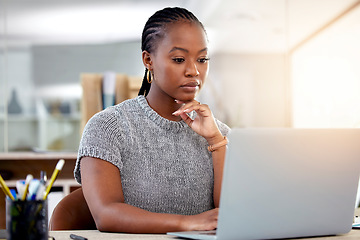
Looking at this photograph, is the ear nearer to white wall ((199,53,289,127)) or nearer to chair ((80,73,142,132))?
chair ((80,73,142,132))

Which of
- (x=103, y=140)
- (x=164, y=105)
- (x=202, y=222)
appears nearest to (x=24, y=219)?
(x=202, y=222)

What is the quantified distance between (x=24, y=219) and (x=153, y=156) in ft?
2.19

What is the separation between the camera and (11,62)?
4.36 meters

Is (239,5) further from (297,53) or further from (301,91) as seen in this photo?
(301,91)

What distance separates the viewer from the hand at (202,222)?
1.12m

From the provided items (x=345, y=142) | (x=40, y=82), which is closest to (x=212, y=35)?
(x=40, y=82)

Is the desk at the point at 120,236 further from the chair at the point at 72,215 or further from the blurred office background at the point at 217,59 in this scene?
the blurred office background at the point at 217,59

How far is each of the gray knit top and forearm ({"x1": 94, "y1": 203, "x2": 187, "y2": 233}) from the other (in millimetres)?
186

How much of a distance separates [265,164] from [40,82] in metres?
3.75

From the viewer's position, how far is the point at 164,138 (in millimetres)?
1593

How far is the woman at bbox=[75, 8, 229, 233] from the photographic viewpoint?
1.43 meters

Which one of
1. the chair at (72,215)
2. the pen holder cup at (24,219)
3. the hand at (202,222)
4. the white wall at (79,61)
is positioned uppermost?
the white wall at (79,61)

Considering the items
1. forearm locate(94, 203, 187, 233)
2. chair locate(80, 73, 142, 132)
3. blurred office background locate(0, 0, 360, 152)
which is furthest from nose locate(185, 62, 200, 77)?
blurred office background locate(0, 0, 360, 152)

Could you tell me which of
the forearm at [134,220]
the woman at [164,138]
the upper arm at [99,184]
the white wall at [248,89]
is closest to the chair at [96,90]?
the white wall at [248,89]
